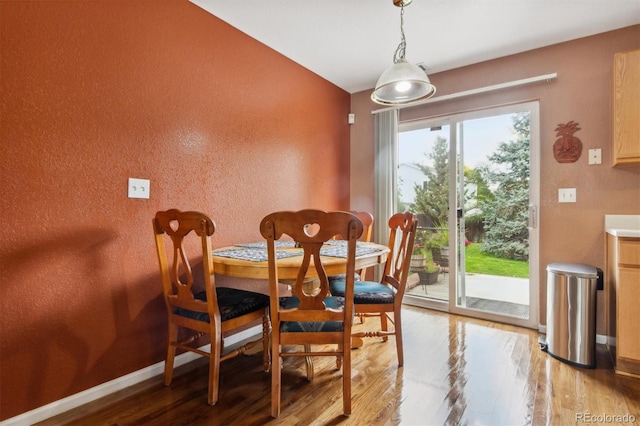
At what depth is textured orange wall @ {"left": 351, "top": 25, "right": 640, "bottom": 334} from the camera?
2.49 meters

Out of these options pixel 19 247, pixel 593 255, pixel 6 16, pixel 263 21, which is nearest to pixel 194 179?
pixel 19 247

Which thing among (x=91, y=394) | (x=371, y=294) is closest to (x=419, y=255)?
(x=371, y=294)

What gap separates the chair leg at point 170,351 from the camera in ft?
6.10

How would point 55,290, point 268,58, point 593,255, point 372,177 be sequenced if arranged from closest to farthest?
point 55,290, point 593,255, point 268,58, point 372,177

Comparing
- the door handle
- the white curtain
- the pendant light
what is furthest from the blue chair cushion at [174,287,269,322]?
the door handle

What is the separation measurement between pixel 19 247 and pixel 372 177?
308 cm

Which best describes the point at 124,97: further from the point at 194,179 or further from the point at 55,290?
the point at 55,290

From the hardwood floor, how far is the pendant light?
1.78m

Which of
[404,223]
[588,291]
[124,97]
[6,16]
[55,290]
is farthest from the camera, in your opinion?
[404,223]

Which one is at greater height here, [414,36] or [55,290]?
[414,36]

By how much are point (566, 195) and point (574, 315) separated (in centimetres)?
102

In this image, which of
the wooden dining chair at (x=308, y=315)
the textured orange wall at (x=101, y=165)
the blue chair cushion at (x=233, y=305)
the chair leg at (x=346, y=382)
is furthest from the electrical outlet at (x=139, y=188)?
the chair leg at (x=346, y=382)

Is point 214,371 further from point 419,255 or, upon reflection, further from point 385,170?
point 385,170

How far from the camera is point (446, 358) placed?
7.30 feet
